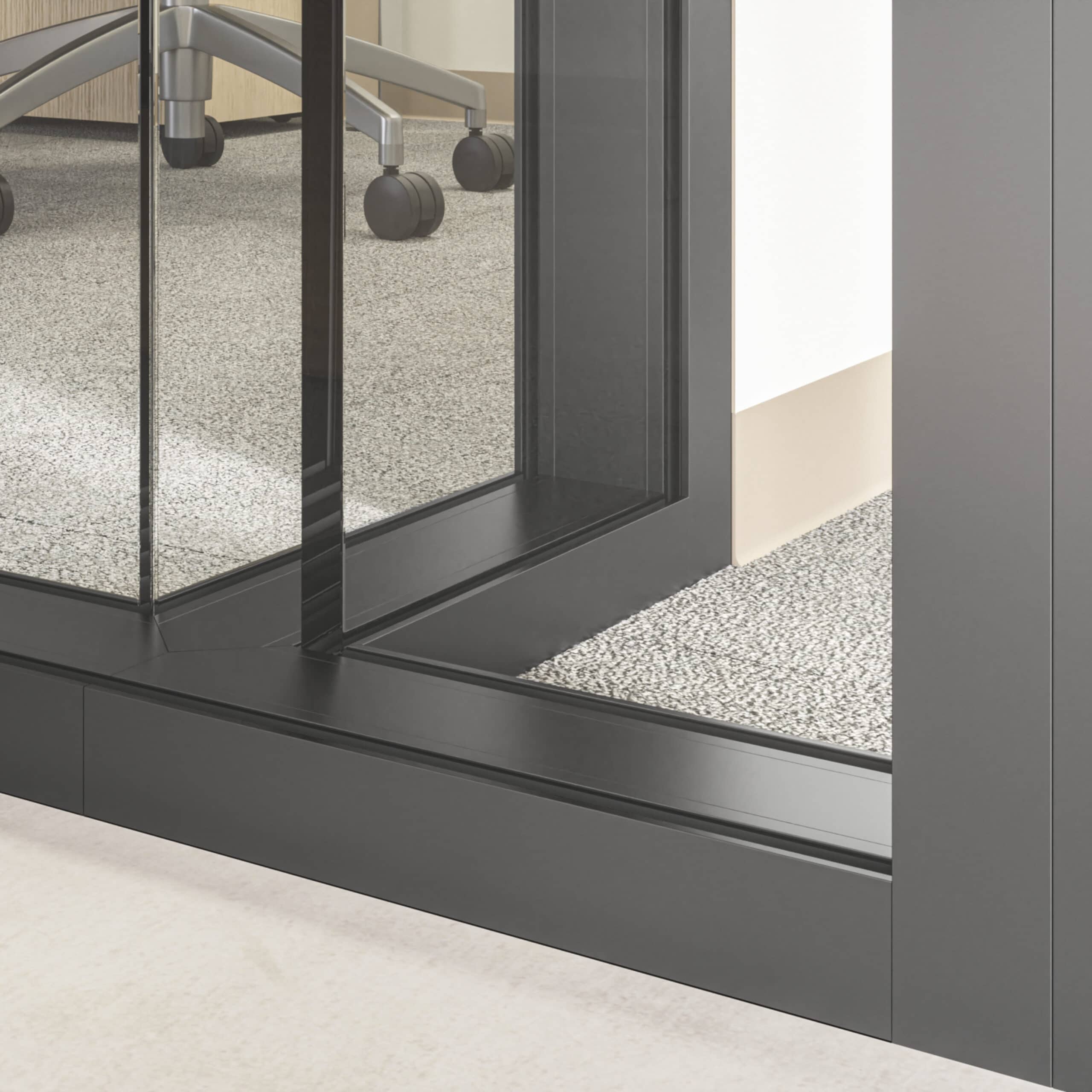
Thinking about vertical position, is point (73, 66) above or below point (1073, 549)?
above

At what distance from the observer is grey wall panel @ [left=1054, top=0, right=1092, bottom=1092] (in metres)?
1.07

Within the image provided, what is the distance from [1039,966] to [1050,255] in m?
0.52

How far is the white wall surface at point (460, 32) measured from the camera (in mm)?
1560

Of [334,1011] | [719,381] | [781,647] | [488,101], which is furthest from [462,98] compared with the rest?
[334,1011]

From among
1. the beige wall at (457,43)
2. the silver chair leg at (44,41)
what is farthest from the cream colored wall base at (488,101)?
the silver chair leg at (44,41)

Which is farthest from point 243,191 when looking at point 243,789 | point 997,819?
point 997,819

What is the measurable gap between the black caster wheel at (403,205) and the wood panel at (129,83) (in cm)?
10

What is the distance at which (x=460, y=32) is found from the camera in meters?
1.56

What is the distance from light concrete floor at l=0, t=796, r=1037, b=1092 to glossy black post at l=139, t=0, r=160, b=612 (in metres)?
0.43

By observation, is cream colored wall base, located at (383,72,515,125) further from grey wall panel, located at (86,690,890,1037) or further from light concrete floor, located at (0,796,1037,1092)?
light concrete floor, located at (0,796,1037,1092)

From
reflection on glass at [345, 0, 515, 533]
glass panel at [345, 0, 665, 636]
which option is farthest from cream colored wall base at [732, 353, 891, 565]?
reflection on glass at [345, 0, 515, 533]

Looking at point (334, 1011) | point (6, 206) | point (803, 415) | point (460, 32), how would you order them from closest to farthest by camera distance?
point (334, 1011) → point (803, 415) → point (460, 32) → point (6, 206)

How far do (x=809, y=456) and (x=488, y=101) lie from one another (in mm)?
488

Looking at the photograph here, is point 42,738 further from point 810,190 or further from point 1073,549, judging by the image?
point 1073,549
